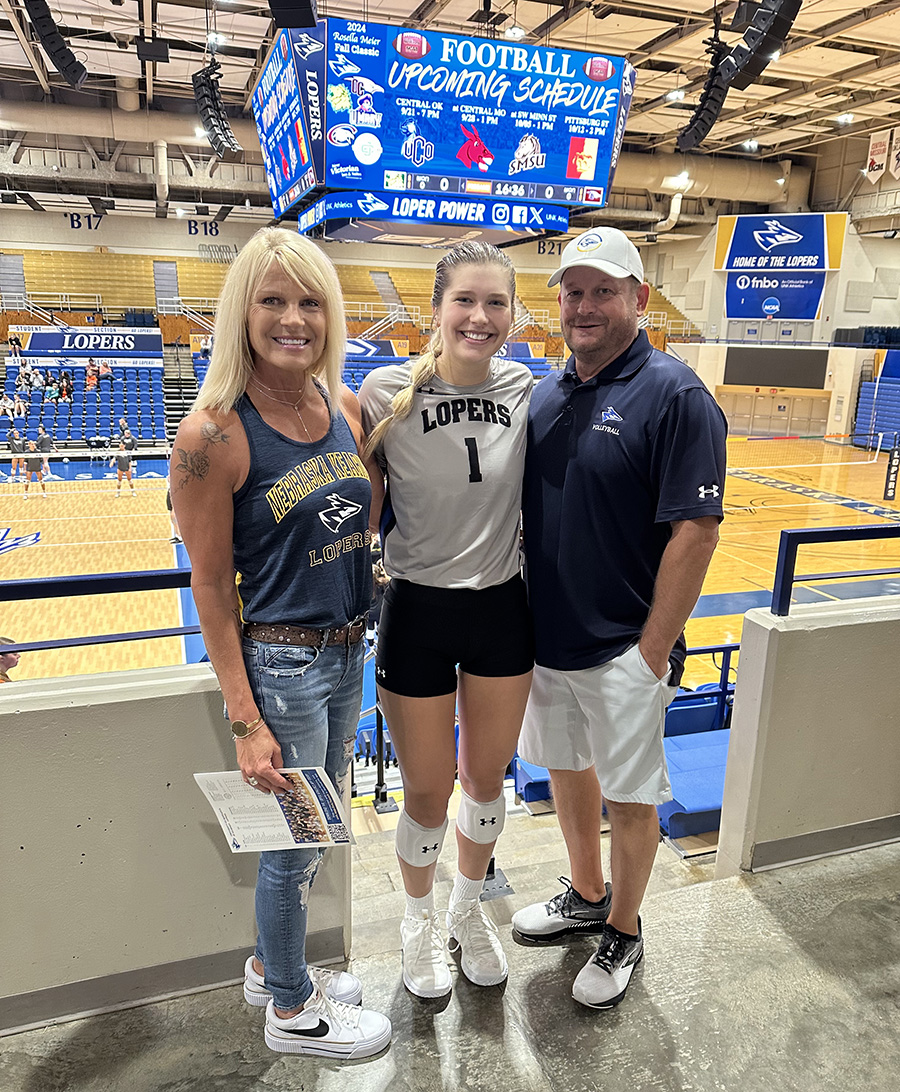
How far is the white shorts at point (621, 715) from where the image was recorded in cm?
185

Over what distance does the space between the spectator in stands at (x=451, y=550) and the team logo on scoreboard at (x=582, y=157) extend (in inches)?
334

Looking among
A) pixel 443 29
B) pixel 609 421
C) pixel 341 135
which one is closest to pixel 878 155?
pixel 443 29

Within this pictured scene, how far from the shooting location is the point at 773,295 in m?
21.2

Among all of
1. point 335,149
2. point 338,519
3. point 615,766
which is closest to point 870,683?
point 615,766

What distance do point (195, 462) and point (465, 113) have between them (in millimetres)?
8414

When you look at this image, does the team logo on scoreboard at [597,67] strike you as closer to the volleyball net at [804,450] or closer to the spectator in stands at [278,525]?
the spectator in stands at [278,525]

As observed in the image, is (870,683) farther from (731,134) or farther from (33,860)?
(731,134)

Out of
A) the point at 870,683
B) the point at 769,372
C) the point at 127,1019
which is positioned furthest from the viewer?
the point at 769,372

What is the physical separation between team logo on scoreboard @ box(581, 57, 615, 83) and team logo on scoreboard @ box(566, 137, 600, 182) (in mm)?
660

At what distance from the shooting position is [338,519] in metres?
1.54

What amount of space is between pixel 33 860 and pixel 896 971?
207cm

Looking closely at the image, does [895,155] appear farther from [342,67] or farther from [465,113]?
[342,67]

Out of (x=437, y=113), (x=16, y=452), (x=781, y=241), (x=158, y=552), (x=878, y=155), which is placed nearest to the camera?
(x=437, y=113)

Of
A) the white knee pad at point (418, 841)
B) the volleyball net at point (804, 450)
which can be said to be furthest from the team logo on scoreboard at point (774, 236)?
the white knee pad at point (418, 841)
